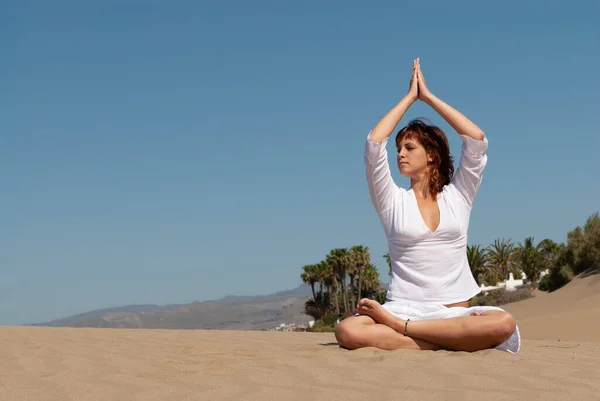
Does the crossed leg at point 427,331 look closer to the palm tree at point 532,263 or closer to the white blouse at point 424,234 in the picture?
the white blouse at point 424,234

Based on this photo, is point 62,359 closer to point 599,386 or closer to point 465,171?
point 465,171

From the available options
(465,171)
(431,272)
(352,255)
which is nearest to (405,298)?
(431,272)

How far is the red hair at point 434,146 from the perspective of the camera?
5500mm

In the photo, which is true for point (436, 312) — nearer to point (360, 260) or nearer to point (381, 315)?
point (381, 315)

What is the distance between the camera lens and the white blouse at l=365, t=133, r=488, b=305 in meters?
5.18

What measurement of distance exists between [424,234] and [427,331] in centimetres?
67

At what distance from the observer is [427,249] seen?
518 centimetres

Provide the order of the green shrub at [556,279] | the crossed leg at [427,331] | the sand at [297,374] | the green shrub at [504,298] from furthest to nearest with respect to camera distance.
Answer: the green shrub at [504,298] < the green shrub at [556,279] < the crossed leg at [427,331] < the sand at [297,374]

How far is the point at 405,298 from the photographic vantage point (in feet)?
17.4

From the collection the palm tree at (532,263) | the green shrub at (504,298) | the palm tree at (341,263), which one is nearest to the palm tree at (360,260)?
the palm tree at (341,263)

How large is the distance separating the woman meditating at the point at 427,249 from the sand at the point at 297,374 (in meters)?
0.16

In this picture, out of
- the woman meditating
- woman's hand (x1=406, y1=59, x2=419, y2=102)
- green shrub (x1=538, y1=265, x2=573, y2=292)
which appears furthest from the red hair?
green shrub (x1=538, y1=265, x2=573, y2=292)

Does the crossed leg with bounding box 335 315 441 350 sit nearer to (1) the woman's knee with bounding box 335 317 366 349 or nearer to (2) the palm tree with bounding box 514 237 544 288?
(1) the woman's knee with bounding box 335 317 366 349

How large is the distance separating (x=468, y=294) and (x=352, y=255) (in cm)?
5660
